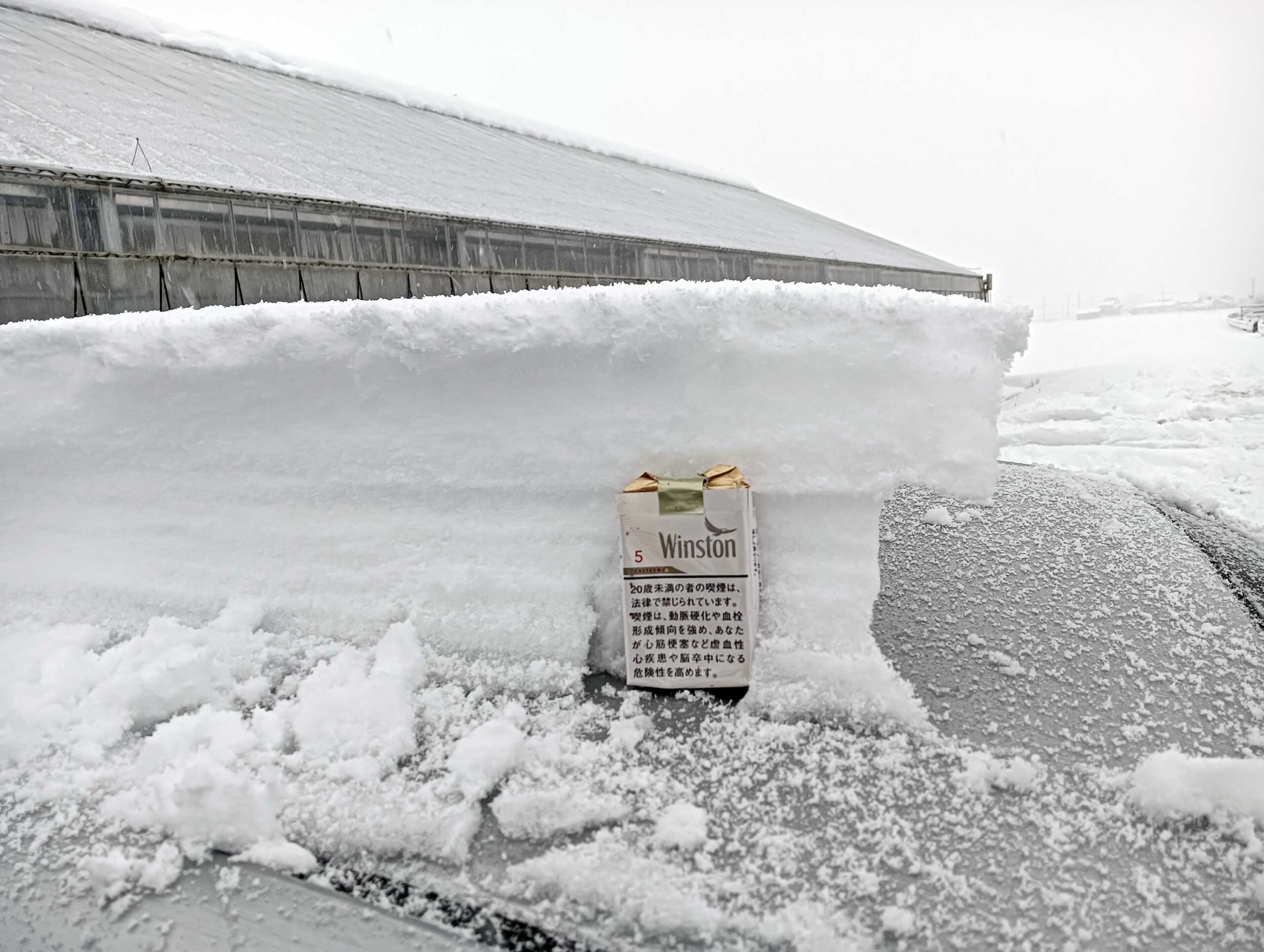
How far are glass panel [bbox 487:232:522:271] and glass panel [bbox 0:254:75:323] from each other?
2.58m

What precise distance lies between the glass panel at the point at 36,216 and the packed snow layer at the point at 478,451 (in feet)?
5.56

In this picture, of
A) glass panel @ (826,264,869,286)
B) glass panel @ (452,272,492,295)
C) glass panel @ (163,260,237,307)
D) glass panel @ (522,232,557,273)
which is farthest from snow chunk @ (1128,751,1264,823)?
glass panel @ (826,264,869,286)

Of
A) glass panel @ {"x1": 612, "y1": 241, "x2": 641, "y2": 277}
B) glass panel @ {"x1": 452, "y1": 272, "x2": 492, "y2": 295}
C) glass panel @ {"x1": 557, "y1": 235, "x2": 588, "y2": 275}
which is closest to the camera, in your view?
glass panel @ {"x1": 452, "y1": 272, "x2": 492, "y2": 295}

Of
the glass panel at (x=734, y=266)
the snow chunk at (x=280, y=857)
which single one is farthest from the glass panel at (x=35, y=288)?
the glass panel at (x=734, y=266)

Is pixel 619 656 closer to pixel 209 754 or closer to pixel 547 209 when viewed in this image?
pixel 209 754

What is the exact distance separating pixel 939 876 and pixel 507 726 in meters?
0.92

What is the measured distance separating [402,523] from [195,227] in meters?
3.04

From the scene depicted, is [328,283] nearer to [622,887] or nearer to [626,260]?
[626,260]

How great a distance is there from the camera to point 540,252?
20.1ft

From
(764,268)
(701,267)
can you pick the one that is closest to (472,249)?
(701,267)

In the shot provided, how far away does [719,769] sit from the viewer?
173 centimetres

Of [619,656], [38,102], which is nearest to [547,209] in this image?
[38,102]

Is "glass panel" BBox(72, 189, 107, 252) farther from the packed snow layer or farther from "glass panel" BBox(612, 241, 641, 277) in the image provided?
"glass panel" BBox(612, 241, 641, 277)

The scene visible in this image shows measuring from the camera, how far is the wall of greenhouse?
12.7 feet
